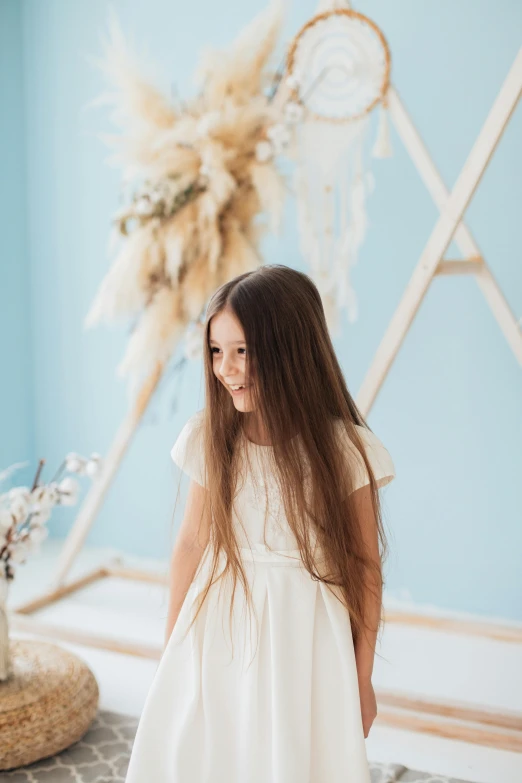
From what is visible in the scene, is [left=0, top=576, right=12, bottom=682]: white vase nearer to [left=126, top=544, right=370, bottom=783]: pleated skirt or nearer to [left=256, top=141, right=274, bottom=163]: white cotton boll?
[left=126, top=544, right=370, bottom=783]: pleated skirt

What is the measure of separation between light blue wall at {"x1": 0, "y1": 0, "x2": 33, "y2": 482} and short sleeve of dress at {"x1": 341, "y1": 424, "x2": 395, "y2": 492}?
7.11 feet

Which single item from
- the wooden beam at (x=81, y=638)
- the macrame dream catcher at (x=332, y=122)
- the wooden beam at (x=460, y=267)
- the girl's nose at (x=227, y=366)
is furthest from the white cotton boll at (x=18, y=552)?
the wooden beam at (x=460, y=267)

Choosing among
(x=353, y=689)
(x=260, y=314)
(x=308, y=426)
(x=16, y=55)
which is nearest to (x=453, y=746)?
(x=353, y=689)

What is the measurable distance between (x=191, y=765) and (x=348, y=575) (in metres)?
0.36

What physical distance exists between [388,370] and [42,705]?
1094 mm

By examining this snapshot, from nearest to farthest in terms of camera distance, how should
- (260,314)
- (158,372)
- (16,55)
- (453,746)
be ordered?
(260,314)
(453,746)
(158,372)
(16,55)

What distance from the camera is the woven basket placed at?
159 centimetres

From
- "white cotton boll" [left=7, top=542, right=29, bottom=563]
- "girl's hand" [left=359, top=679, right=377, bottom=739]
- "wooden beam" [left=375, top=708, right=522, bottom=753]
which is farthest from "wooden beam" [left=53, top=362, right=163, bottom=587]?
"girl's hand" [left=359, top=679, right=377, bottom=739]

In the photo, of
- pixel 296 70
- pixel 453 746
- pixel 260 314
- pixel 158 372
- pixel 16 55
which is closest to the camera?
pixel 260 314

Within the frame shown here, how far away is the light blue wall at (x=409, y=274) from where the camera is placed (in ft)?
7.59

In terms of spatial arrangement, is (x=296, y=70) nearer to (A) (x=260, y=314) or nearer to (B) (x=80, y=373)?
(A) (x=260, y=314)

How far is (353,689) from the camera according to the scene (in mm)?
1139

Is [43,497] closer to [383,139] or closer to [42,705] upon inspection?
[42,705]

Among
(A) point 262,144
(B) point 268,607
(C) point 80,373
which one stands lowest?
(B) point 268,607
